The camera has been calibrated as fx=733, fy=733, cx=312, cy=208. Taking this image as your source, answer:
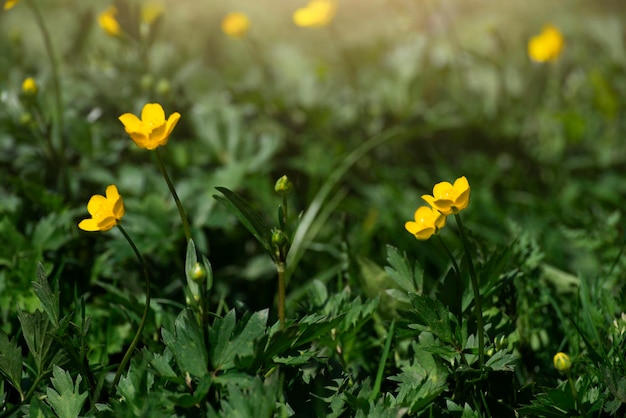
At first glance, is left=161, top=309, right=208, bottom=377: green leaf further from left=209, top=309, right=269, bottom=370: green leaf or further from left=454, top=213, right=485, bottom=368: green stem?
left=454, top=213, right=485, bottom=368: green stem

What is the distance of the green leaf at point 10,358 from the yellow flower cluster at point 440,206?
0.61 metres

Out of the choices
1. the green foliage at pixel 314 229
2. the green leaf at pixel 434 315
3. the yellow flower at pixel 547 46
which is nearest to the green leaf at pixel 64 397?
the green foliage at pixel 314 229

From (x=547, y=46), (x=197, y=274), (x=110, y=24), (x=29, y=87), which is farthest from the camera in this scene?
(x=547, y=46)

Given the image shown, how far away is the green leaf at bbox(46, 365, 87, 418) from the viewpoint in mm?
1052

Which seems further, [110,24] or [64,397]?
[110,24]

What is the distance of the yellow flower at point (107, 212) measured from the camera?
1.07 metres

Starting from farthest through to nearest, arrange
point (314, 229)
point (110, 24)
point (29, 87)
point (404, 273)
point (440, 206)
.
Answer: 1. point (110, 24)
2. point (314, 229)
3. point (29, 87)
4. point (404, 273)
5. point (440, 206)

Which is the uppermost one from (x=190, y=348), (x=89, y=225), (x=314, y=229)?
(x=89, y=225)

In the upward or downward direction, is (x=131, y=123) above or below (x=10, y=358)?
above

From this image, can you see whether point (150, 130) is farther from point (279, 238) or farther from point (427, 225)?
point (427, 225)

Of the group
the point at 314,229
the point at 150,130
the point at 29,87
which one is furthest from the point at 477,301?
the point at 29,87

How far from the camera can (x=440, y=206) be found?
106 cm

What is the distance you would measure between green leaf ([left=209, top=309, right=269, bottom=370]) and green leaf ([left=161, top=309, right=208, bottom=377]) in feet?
0.05

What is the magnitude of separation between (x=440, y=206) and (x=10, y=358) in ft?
2.21
